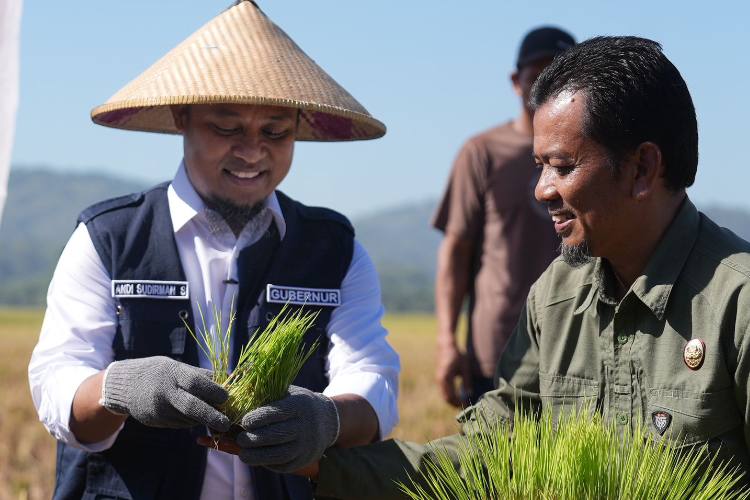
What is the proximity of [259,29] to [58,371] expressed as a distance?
53.4 inches

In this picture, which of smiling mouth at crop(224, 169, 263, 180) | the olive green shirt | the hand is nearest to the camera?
the olive green shirt

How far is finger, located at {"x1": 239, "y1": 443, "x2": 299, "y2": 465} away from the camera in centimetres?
283

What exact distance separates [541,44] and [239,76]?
2.68 metres

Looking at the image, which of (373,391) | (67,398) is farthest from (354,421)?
(67,398)

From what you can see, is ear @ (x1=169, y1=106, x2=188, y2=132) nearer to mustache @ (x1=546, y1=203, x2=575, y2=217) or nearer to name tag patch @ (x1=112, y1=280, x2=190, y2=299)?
name tag patch @ (x1=112, y1=280, x2=190, y2=299)

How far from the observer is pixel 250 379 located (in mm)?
2863

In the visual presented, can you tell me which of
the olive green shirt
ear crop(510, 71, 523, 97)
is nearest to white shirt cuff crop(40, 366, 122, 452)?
the olive green shirt

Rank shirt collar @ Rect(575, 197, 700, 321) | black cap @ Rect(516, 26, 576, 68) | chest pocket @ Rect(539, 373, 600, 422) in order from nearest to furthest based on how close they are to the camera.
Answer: shirt collar @ Rect(575, 197, 700, 321), chest pocket @ Rect(539, 373, 600, 422), black cap @ Rect(516, 26, 576, 68)

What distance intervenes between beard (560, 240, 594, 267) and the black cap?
301 cm

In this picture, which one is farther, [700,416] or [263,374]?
[263,374]

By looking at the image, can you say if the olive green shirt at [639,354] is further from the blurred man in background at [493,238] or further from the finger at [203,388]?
the blurred man in background at [493,238]

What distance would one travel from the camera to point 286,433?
9.33 feet

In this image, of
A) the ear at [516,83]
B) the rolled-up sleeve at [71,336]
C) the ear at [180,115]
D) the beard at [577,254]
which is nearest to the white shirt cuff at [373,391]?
the rolled-up sleeve at [71,336]

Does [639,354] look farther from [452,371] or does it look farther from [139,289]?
[452,371]
